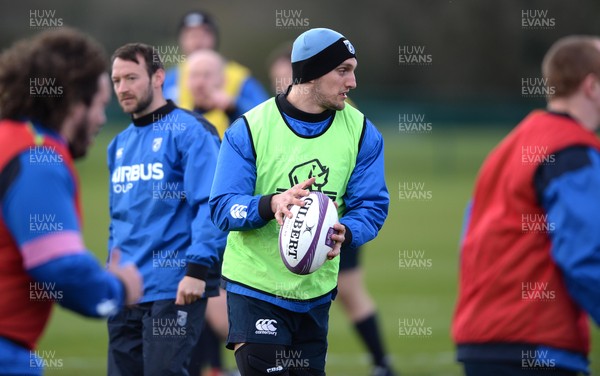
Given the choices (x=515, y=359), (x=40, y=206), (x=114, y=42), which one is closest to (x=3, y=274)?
(x=40, y=206)

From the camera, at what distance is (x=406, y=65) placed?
48.7 meters

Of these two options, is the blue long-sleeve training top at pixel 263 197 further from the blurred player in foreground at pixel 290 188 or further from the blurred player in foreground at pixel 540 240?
the blurred player in foreground at pixel 540 240

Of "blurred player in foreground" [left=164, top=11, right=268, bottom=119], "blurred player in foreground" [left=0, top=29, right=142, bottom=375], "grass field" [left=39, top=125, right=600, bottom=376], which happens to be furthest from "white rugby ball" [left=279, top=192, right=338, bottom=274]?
"blurred player in foreground" [left=164, top=11, right=268, bottom=119]

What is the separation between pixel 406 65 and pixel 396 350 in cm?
3875

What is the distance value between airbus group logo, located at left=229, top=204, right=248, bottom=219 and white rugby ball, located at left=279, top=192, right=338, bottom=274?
229 millimetres

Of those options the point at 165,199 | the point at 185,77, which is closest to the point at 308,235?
the point at 165,199

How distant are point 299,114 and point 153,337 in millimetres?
1649

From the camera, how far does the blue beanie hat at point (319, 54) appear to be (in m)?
5.70

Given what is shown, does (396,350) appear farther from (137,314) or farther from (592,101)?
(592,101)

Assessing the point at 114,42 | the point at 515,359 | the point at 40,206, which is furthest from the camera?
the point at 114,42

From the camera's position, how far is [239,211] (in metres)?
5.46

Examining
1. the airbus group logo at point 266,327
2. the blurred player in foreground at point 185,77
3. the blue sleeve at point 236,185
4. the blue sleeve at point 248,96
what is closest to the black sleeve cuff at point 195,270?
the blue sleeve at point 236,185

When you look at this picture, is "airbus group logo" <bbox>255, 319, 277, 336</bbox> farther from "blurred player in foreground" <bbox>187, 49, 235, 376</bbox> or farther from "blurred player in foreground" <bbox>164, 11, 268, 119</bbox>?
"blurred player in foreground" <bbox>164, 11, 268, 119</bbox>

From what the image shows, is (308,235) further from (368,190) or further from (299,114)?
(299,114)
